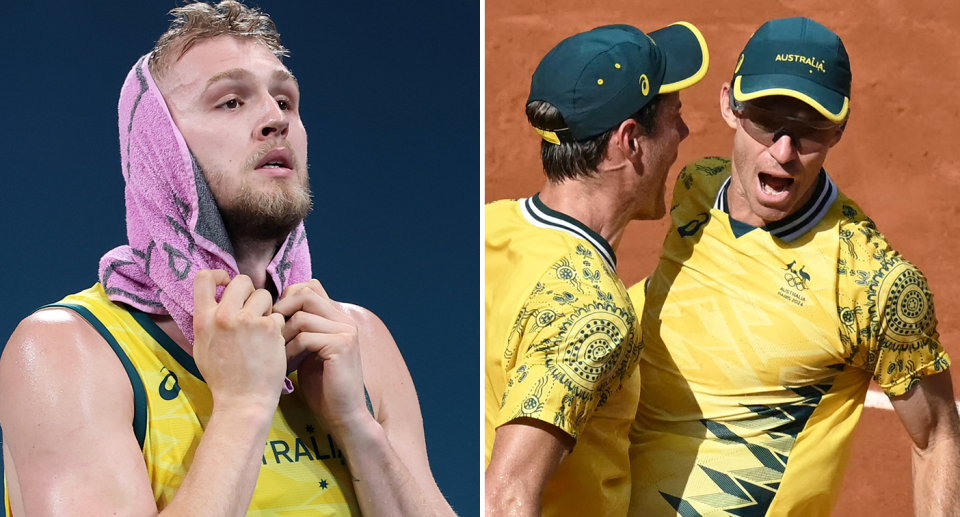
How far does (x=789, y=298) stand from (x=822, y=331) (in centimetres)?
14

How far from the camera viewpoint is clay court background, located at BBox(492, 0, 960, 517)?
6012 mm

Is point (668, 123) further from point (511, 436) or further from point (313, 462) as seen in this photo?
point (313, 462)

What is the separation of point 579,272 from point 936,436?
125 cm

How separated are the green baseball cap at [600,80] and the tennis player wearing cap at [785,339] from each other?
Result: 33 cm

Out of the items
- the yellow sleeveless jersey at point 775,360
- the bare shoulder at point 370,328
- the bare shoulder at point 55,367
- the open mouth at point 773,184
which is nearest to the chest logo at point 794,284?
the yellow sleeveless jersey at point 775,360

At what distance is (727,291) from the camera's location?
3426mm

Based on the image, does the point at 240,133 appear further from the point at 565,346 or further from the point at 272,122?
the point at 565,346

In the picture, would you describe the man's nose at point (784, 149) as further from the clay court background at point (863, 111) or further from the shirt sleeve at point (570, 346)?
the clay court background at point (863, 111)

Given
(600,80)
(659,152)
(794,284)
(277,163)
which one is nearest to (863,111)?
(794,284)

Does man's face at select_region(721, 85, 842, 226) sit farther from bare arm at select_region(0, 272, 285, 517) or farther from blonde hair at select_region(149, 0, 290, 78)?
bare arm at select_region(0, 272, 285, 517)

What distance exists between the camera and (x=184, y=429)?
6.87 feet

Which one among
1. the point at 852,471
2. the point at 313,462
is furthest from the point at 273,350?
the point at 852,471

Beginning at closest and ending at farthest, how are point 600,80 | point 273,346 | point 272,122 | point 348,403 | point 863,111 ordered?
point 273,346 < point 348,403 < point 272,122 < point 600,80 < point 863,111

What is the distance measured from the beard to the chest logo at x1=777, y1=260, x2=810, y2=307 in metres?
1.57
